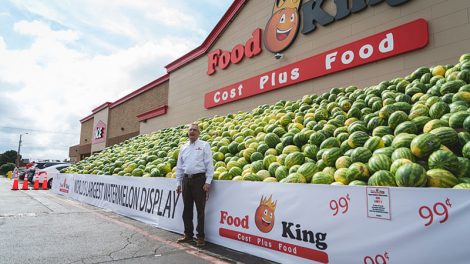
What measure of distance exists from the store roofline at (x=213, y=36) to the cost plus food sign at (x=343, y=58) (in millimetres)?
3600

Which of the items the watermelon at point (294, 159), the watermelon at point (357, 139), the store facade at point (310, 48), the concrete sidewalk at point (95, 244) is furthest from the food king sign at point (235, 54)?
the concrete sidewalk at point (95, 244)

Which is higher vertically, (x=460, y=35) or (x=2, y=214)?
(x=460, y=35)

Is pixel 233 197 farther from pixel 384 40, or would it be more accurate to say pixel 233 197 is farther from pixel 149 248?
pixel 384 40

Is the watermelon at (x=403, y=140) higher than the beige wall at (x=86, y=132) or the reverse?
the reverse

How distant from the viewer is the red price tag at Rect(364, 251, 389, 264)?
3158 mm

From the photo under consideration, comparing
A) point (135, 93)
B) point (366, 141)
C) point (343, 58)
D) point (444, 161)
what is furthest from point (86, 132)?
point (444, 161)

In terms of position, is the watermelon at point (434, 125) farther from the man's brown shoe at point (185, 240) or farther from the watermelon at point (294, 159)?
the man's brown shoe at point (185, 240)

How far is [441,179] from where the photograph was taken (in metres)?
3.37

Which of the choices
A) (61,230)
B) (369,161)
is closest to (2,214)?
(61,230)

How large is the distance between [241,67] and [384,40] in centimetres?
669

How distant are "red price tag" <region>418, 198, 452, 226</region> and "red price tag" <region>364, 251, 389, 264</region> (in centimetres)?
54

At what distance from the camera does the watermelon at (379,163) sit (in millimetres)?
3926

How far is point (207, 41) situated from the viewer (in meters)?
17.0

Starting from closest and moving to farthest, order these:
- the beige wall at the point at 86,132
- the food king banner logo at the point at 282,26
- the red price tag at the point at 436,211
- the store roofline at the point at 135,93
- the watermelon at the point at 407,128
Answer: the red price tag at the point at 436,211, the watermelon at the point at 407,128, the food king banner logo at the point at 282,26, the store roofline at the point at 135,93, the beige wall at the point at 86,132
